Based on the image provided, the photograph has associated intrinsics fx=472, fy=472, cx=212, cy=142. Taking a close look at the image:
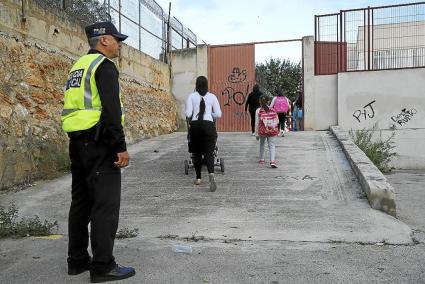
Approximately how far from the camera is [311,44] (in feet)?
51.6

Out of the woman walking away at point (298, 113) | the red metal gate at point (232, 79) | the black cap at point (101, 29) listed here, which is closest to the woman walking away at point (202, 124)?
the black cap at point (101, 29)

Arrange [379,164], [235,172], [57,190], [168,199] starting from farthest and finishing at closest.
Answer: [379,164]
[235,172]
[57,190]
[168,199]

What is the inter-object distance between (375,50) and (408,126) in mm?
2669

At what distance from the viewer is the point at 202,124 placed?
6828 millimetres

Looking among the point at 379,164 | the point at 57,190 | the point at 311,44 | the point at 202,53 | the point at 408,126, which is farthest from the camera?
the point at 202,53

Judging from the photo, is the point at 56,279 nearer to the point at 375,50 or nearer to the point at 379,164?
the point at 379,164

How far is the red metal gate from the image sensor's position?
17.1 m

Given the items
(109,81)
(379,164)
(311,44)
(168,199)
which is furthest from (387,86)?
(109,81)

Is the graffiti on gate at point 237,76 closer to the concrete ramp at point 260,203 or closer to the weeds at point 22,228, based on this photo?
the concrete ramp at point 260,203

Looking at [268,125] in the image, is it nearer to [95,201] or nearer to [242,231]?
[242,231]

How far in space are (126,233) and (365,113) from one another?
1169 centimetres

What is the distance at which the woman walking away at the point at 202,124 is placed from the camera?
6.82 m

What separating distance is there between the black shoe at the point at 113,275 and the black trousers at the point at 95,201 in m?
→ 0.04

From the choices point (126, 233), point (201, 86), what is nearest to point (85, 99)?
point (126, 233)
